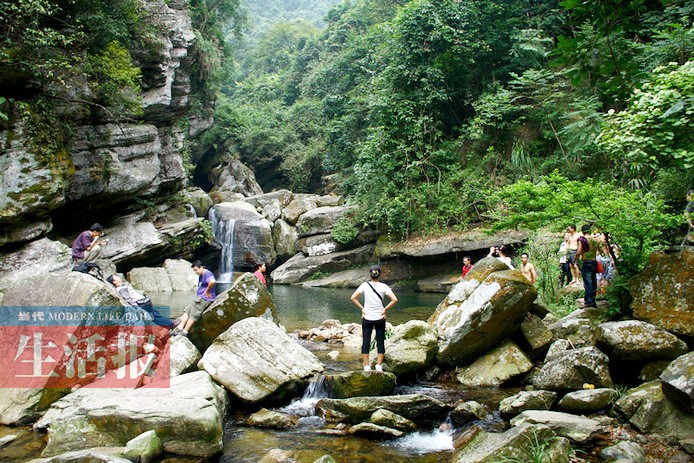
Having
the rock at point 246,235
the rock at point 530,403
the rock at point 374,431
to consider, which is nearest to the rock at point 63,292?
the rock at point 374,431

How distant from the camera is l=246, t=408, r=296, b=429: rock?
226 inches

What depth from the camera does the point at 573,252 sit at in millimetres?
11055

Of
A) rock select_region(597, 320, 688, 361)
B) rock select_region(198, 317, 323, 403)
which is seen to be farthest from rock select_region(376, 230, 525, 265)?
rock select_region(198, 317, 323, 403)

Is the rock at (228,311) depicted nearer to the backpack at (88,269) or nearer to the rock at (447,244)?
the backpack at (88,269)

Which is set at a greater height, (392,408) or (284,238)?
(284,238)

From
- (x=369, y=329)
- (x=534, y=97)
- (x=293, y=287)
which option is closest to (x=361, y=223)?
(x=293, y=287)

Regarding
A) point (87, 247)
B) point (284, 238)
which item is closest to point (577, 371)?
point (87, 247)

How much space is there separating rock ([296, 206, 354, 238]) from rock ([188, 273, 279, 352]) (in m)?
16.0

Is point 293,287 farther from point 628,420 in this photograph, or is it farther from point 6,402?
point 628,420

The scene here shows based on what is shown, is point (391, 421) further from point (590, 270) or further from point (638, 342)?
point (590, 270)

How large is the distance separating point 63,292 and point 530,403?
22.4 feet

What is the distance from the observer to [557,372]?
599 cm

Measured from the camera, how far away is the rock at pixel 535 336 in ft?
24.1

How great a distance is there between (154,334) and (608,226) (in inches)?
287
